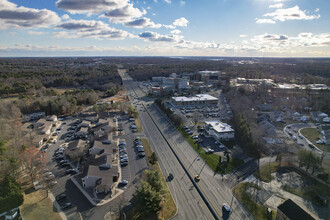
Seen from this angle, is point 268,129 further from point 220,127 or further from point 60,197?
point 60,197

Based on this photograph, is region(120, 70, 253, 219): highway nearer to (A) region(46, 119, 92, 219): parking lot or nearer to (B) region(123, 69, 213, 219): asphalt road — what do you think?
(B) region(123, 69, 213, 219): asphalt road

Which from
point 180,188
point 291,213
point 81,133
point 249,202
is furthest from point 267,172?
point 81,133

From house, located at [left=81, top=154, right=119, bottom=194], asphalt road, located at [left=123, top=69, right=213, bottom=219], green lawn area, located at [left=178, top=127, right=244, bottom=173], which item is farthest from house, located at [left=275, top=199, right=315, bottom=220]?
house, located at [left=81, top=154, right=119, bottom=194]

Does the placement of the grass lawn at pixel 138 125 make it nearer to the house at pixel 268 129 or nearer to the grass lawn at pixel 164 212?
the grass lawn at pixel 164 212

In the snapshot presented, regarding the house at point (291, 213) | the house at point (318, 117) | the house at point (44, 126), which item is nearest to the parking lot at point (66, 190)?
the house at point (44, 126)

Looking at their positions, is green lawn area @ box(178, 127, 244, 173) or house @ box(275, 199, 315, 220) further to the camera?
green lawn area @ box(178, 127, 244, 173)

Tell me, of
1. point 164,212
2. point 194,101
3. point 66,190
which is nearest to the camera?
point 164,212
